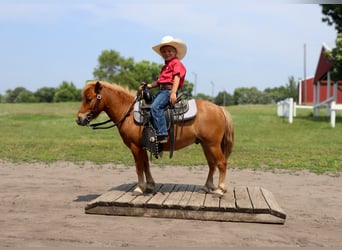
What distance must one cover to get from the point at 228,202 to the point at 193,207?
0.64 m

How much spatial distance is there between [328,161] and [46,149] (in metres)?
9.86

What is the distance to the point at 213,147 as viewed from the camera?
23.2 ft

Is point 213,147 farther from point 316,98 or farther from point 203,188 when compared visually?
point 316,98

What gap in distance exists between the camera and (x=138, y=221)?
622 cm

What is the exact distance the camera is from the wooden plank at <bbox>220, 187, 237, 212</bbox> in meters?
6.32

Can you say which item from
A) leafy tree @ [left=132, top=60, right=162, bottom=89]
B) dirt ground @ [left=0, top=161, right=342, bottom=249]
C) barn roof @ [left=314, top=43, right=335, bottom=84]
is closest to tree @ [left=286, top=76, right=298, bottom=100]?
leafy tree @ [left=132, top=60, right=162, bottom=89]

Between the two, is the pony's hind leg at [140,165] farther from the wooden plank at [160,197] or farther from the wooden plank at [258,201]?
the wooden plank at [258,201]

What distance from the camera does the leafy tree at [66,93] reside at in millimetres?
93625

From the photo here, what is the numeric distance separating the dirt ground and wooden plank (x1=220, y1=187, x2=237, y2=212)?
227 mm

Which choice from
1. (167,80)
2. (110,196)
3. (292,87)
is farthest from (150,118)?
(292,87)

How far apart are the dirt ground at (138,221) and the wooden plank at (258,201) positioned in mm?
241

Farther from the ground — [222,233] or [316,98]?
[316,98]

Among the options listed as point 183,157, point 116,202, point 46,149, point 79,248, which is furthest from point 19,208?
point 46,149

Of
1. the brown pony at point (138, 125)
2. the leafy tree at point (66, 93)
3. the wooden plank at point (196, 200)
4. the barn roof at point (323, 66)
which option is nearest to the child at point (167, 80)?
the brown pony at point (138, 125)
